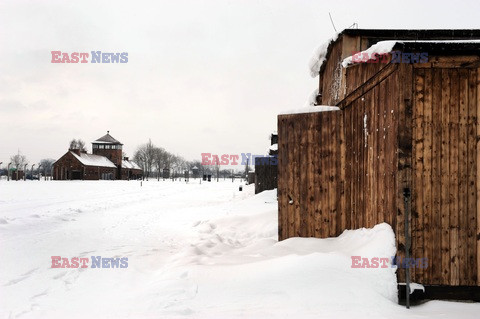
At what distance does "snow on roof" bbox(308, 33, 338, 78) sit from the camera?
35.6 feet

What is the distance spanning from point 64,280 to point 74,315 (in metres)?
1.39

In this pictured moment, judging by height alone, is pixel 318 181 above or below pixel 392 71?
below

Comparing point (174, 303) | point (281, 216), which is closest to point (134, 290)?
point (174, 303)

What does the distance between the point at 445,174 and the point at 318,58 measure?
8263 millimetres

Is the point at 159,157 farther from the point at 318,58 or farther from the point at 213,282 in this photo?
the point at 213,282

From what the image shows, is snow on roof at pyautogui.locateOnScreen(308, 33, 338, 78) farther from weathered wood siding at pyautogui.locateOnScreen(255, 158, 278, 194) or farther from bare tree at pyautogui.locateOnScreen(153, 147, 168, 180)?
bare tree at pyautogui.locateOnScreen(153, 147, 168, 180)

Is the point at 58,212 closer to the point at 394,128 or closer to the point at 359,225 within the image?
the point at 359,225

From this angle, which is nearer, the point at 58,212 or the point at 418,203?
the point at 418,203

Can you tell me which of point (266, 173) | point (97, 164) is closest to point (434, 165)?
point (266, 173)

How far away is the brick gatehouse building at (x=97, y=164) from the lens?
58.7 metres

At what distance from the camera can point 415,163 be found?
4.41 metres

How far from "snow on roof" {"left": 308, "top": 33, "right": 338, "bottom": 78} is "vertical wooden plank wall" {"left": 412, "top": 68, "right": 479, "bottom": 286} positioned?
20.7 ft

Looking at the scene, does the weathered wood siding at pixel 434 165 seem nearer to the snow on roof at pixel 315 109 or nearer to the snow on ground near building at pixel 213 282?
the snow on ground near building at pixel 213 282

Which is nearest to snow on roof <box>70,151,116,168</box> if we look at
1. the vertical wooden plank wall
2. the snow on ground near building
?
the snow on ground near building
